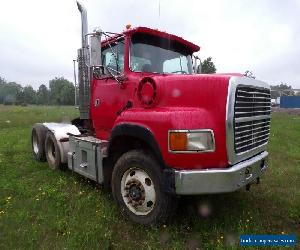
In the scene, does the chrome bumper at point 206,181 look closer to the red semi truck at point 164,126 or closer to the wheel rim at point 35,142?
the red semi truck at point 164,126

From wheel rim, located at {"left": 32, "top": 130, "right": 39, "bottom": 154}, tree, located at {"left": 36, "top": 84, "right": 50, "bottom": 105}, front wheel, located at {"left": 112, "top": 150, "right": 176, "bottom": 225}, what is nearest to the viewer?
front wheel, located at {"left": 112, "top": 150, "right": 176, "bottom": 225}

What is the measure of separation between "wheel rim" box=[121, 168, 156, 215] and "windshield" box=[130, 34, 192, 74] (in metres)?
1.66

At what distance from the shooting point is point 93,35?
187 inches

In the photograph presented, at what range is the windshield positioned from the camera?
5.04 meters

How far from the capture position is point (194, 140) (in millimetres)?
3783

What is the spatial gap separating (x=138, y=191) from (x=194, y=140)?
1171 mm

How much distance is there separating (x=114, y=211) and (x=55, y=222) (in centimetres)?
88

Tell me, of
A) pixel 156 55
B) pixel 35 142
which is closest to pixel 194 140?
pixel 156 55

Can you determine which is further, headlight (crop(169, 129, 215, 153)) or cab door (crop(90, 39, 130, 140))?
cab door (crop(90, 39, 130, 140))

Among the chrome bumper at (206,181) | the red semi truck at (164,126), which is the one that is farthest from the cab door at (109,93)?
the chrome bumper at (206,181)

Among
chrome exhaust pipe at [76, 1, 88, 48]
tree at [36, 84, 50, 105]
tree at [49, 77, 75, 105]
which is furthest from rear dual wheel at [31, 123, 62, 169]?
tree at [36, 84, 50, 105]

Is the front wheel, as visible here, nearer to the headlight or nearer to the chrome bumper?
the chrome bumper

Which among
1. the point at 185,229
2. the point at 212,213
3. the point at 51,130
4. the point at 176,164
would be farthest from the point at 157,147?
the point at 51,130

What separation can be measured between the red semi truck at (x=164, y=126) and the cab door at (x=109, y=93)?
0.06ft
